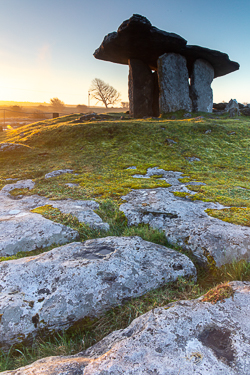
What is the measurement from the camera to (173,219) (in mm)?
3928

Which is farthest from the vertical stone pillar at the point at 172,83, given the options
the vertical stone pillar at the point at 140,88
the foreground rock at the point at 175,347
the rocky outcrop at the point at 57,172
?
the foreground rock at the point at 175,347

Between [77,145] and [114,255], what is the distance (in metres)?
7.51

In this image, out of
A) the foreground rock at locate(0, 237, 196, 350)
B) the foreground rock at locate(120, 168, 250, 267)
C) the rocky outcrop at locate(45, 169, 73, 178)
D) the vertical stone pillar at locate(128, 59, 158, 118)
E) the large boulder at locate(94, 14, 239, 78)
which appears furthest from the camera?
the vertical stone pillar at locate(128, 59, 158, 118)

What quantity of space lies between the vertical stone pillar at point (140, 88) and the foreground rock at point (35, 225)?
17.0 m

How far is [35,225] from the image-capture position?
146 inches

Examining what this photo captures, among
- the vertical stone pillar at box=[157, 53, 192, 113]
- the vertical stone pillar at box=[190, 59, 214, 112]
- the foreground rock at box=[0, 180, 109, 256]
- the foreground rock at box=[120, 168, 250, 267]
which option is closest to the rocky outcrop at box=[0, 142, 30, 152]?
the foreground rock at box=[0, 180, 109, 256]

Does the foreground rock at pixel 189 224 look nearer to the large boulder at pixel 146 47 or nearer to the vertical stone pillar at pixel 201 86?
the large boulder at pixel 146 47

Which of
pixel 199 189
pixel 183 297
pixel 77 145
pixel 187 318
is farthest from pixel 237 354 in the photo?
pixel 77 145

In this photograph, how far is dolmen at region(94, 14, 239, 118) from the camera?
16.7 metres

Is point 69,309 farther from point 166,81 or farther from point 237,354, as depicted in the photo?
point 166,81

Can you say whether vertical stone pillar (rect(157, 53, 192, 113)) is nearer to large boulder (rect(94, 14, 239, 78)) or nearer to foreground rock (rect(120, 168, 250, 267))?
large boulder (rect(94, 14, 239, 78))

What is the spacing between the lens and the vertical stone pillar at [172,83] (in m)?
17.9

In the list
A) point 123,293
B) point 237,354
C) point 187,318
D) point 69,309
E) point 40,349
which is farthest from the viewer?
point 123,293

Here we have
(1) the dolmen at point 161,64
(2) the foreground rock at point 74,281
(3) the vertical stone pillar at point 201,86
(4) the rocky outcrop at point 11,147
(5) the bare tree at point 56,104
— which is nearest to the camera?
(2) the foreground rock at point 74,281
